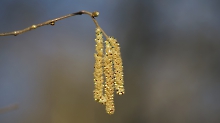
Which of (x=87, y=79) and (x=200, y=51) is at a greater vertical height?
(x=200, y=51)

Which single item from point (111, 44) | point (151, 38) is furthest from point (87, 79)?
point (111, 44)

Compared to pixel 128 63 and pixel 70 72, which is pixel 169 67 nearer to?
pixel 128 63
